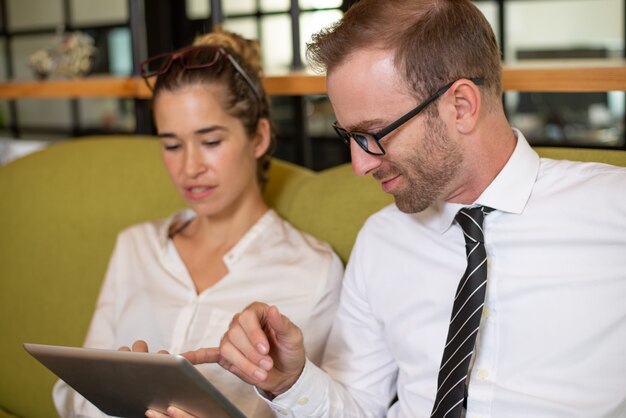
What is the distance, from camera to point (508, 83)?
174cm

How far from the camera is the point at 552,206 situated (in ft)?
4.52

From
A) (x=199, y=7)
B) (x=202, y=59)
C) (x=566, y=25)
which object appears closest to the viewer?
(x=202, y=59)

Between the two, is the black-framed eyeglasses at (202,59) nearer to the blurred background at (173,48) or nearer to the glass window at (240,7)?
the blurred background at (173,48)

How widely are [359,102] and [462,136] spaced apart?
179 millimetres

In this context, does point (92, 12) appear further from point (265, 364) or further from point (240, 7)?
point (265, 364)

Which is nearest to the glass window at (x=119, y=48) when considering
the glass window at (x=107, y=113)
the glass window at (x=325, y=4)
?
the glass window at (x=107, y=113)

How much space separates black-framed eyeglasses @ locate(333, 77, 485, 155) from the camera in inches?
54.1

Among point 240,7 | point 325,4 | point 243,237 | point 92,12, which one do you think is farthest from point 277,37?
point 243,237

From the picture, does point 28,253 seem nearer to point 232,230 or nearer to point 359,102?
point 232,230

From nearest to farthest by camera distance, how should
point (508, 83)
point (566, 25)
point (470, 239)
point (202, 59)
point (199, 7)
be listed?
point (470, 239)
point (508, 83)
point (202, 59)
point (199, 7)
point (566, 25)

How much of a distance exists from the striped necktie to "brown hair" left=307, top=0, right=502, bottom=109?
0.23 meters

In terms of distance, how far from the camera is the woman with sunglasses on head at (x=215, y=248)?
1.76m

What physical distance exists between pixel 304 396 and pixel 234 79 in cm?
75

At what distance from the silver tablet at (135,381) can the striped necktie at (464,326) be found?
326 mm
